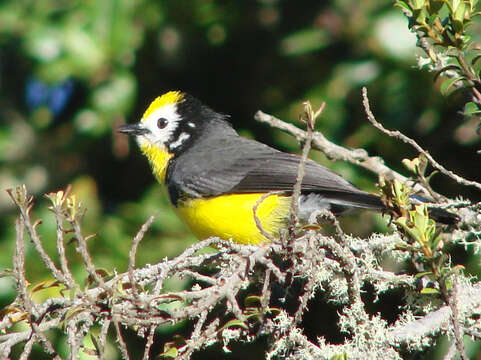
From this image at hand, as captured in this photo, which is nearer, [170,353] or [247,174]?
[170,353]

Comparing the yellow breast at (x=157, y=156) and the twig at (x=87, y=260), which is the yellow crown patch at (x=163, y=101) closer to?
the yellow breast at (x=157, y=156)

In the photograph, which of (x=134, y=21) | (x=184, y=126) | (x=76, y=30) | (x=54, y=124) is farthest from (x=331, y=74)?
(x=54, y=124)

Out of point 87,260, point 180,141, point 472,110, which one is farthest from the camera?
point 180,141

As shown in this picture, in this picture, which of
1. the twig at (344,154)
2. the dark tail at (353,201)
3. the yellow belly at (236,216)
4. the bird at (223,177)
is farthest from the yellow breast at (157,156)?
the twig at (344,154)

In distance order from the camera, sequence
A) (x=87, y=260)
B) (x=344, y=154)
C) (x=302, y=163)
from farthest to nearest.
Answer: (x=344, y=154) → (x=302, y=163) → (x=87, y=260)

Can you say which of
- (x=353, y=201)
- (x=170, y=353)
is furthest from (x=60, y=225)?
(x=353, y=201)

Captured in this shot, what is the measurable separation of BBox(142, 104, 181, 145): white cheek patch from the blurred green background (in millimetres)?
229

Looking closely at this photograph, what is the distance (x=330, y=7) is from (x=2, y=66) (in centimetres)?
321

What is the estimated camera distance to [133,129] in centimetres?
518

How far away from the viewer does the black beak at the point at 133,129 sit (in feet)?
16.9

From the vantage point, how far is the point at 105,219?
5172mm

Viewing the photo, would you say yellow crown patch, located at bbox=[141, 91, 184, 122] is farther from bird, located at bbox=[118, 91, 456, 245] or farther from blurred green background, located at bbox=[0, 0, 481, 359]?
blurred green background, located at bbox=[0, 0, 481, 359]

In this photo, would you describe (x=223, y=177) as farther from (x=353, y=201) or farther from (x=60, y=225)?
(x=60, y=225)

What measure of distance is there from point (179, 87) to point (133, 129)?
1.05 m
